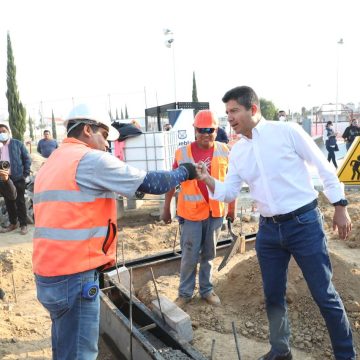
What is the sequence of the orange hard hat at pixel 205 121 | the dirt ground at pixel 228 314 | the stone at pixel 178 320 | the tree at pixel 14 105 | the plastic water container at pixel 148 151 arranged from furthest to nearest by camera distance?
1. the tree at pixel 14 105
2. the plastic water container at pixel 148 151
3. the orange hard hat at pixel 205 121
4. the dirt ground at pixel 228 314
5. the stone at pixel 178 320

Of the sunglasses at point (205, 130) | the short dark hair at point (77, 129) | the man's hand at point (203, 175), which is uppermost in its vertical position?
the short dark hair at point (77, 129)

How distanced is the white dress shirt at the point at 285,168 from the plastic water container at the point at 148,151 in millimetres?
5609

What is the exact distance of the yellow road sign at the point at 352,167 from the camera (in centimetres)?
725

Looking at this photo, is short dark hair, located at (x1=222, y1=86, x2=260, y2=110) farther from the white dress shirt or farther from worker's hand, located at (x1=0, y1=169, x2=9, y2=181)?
worker's hand, located at (x1=0, y1=169, x2=9, y2=181)

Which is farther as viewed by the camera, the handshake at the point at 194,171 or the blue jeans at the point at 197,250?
the blue jeans at the point at 197,250

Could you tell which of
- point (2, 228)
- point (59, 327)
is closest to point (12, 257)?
point (2, 228)

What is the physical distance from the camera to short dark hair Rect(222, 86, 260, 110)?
9.46 ft

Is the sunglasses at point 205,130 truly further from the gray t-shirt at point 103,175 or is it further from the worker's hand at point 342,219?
the gray t-shirt at point 103,175

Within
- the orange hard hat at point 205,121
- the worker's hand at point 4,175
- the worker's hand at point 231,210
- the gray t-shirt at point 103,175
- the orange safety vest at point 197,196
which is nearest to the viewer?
the gray t-shirt at point 103,175

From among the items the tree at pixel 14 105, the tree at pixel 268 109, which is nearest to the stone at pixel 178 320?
the tree at pixel 14 105

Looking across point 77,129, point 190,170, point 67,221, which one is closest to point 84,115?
point 77,129

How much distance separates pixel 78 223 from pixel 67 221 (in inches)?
2.3

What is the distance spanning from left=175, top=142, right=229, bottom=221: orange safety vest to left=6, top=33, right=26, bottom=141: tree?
903 inches

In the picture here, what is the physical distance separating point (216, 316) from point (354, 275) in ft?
5.28
